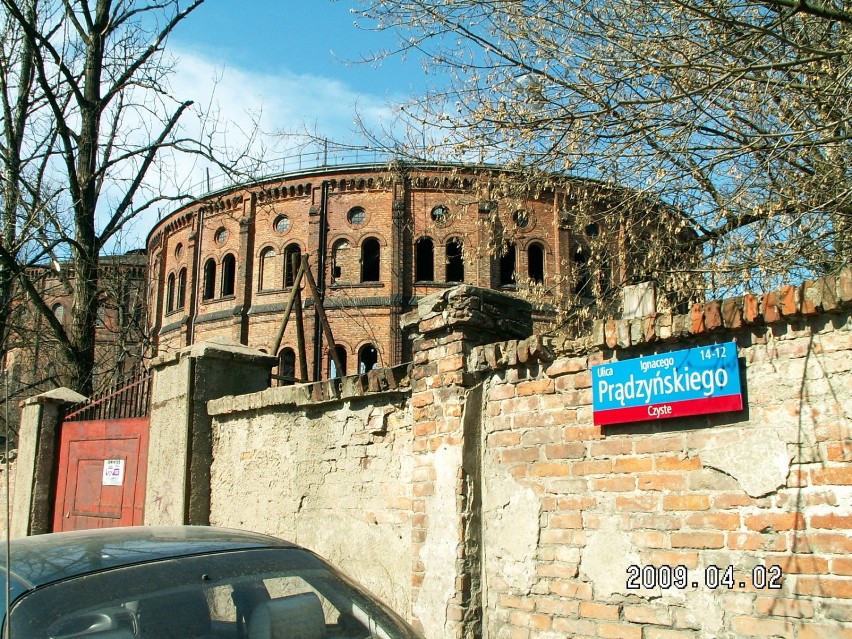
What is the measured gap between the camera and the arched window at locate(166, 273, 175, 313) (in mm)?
35281

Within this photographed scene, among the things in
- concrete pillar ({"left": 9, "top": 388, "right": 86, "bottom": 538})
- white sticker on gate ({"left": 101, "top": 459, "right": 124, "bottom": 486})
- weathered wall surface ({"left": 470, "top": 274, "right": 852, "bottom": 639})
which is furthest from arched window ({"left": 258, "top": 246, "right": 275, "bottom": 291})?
weathered wall surface ({"left": 470, "top": 274, "right": 852, "bottom": 639})

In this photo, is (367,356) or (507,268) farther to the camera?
(507,268)

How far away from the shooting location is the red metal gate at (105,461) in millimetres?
8234

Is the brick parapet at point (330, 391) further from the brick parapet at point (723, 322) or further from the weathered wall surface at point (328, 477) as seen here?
the brick parapet at point (723, 322)

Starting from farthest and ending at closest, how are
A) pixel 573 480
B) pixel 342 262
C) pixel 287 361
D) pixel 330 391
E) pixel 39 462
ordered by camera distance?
pixel 287 361 → pixel 342 262 → pixel 39 462 → pixel 330 391 → pixel 573 480

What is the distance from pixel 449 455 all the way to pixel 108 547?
2.33m

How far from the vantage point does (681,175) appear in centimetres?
584

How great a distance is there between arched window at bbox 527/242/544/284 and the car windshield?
89.6ft

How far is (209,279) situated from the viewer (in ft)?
110

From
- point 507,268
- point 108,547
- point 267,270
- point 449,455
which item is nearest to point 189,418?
point 449,455

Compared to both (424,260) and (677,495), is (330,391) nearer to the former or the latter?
(677,495)

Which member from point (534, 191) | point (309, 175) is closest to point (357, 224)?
point (309, 175)
